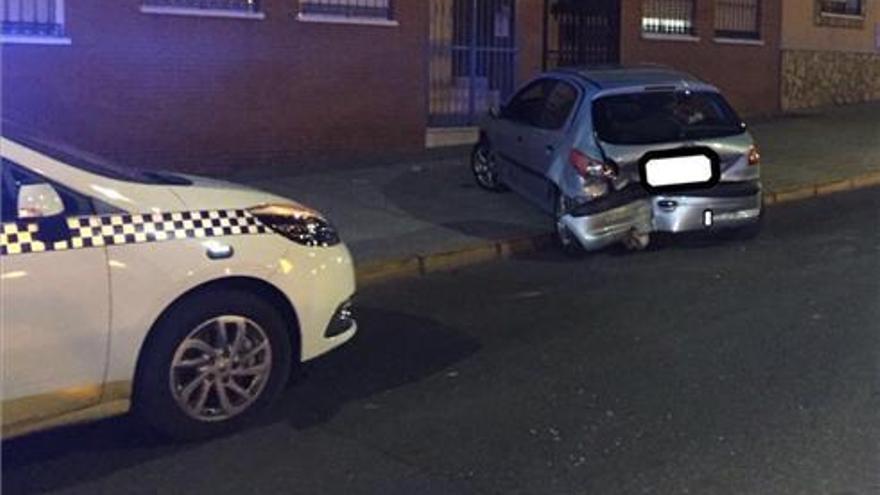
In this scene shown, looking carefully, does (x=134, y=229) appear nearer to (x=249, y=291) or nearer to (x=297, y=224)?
(x=249, y=291)

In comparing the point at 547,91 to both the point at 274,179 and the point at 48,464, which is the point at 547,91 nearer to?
the point at 274,179

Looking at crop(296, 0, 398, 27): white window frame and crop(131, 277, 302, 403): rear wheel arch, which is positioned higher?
crop(296, 0, 398, 27): white window frame

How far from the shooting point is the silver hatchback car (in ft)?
27.9

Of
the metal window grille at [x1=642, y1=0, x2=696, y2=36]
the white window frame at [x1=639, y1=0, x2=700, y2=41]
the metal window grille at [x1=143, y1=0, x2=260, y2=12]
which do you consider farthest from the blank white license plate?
the metal window grille at [x1=642, y1=0, x2=696, y2=36]

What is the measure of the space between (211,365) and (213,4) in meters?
8.39

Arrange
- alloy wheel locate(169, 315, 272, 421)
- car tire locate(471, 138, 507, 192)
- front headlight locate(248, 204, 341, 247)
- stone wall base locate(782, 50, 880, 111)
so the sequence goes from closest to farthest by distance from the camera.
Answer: alloy wheel locate(169, 315, 272, 421) → front headlight locate(248, 204, 341, 247) → car tire locate(471, 138, 507, 192) → stone wall base locate(782, 50, 880, 111)

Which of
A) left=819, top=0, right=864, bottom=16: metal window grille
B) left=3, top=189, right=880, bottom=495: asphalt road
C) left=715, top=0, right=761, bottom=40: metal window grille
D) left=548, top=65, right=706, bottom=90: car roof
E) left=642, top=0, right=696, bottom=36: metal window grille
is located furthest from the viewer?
left=819, top=0, right=864, bottom=16: metal window grille

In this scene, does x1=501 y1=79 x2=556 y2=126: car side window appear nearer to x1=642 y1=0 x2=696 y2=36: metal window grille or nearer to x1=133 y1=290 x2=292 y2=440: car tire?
x1=133 y1=290 x2=292 y2=440: car tire

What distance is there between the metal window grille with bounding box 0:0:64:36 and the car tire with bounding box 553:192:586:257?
5.61 metres

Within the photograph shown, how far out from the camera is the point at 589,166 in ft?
28.2

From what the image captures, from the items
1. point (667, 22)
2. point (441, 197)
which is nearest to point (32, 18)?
point (441, 197)

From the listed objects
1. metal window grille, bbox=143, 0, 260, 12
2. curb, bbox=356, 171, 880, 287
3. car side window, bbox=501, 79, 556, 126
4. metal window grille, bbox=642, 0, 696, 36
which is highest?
metal window grille, bbox=642, 0, 696, 36

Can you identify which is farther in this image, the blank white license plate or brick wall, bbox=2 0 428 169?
brick wall, bbox=2 0 428 169

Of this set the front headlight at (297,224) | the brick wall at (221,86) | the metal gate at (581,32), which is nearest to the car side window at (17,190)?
the front headlight at (297,224)
